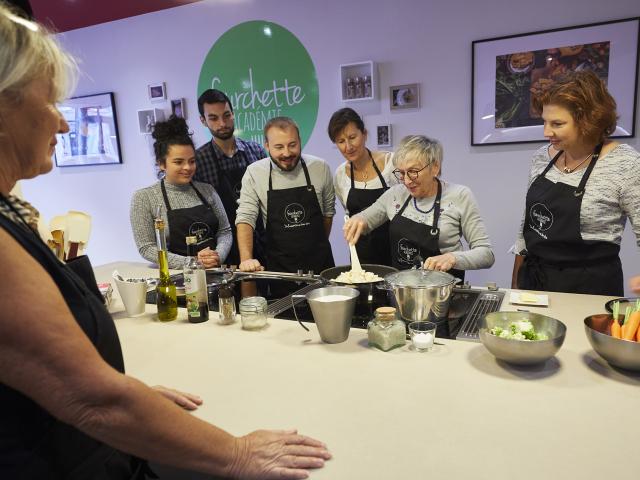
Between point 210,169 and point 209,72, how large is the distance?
4.79 feet

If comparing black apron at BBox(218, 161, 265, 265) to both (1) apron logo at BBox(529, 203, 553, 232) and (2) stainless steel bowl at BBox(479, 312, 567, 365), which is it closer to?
(1) apron logo at BBox(529, 203, 553, 232)

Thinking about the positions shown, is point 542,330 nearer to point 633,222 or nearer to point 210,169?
point 633,222

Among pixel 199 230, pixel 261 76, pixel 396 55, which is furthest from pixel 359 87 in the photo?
pixel 199 230

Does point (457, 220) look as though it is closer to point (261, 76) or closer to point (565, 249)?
point (565, 249)

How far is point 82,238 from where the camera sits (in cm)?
168

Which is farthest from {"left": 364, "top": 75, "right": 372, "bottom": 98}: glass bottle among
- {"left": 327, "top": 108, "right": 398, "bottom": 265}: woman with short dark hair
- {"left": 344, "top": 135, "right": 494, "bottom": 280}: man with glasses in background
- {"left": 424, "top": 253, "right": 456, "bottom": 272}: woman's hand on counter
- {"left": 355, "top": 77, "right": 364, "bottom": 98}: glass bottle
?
{"left": 424, "top": 253, "right": 456, "bottom": 272}: woman's hand on counter

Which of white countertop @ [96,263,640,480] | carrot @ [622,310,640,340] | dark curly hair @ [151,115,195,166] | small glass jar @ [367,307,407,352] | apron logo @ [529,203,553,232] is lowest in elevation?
white countertop @ [96,263,640,480]

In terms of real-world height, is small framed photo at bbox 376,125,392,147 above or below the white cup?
above

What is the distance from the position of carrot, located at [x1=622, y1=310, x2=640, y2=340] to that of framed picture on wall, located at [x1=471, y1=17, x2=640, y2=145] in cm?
212

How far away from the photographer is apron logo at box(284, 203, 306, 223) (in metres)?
2.60

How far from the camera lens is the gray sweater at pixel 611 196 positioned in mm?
1766

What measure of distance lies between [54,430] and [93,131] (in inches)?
180

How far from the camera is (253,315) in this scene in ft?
4.97

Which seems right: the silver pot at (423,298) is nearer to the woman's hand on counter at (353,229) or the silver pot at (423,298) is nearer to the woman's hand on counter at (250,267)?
the woman's hand on counter at (353,229)
